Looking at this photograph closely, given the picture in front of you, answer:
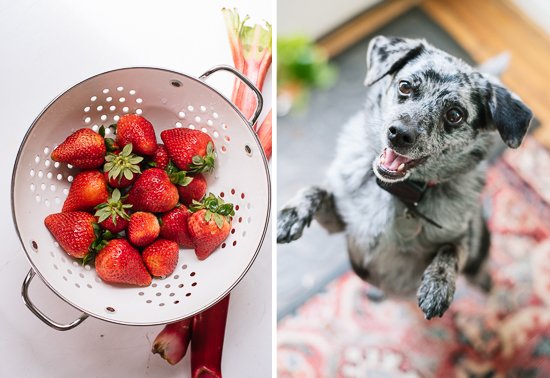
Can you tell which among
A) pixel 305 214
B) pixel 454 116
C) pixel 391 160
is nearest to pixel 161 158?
pixel 305 214

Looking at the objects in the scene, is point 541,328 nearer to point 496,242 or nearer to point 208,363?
point 496,242

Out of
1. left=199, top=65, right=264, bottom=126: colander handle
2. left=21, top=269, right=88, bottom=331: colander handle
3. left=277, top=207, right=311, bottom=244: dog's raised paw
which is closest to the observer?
left=21, top=269, right=88, bottom=331: colander handle

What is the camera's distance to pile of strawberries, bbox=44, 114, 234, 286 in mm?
1110

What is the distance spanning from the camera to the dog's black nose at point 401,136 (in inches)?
42.6

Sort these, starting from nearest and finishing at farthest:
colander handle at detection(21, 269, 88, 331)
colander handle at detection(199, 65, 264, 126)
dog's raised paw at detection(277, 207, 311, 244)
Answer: colander handle at detection(21, 269, 88, 331) → colander handle at detection(199, 65, 264, 126) → dog's raised paw at detection(277, 207, 311, 244)

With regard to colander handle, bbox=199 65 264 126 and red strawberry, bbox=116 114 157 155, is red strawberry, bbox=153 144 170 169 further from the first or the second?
colander handle, bbox=199 65 264 126

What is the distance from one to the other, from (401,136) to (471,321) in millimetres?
507

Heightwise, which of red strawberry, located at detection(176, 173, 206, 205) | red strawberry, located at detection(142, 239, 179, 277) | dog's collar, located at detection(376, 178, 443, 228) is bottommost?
dog's collar, located at detection(376, 178, 443, 228)

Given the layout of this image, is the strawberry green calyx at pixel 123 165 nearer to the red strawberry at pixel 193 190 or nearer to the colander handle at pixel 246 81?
the red strawberry at pixel 193 190

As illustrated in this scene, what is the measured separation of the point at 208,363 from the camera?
120 cm

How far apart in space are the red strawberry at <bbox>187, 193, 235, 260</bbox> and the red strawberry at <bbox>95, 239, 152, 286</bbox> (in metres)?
0.10

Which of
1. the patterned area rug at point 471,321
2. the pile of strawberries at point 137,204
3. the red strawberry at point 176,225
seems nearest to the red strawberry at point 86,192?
the pile of strawberries at point 137,204

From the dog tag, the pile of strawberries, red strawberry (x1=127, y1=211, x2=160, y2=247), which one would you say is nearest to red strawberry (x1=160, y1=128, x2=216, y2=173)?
the pile of strawberries

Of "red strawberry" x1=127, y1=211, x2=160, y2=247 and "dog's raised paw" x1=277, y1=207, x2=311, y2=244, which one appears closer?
A: "red strawberry" x1=127, y1=211, x2=160, y2=247
